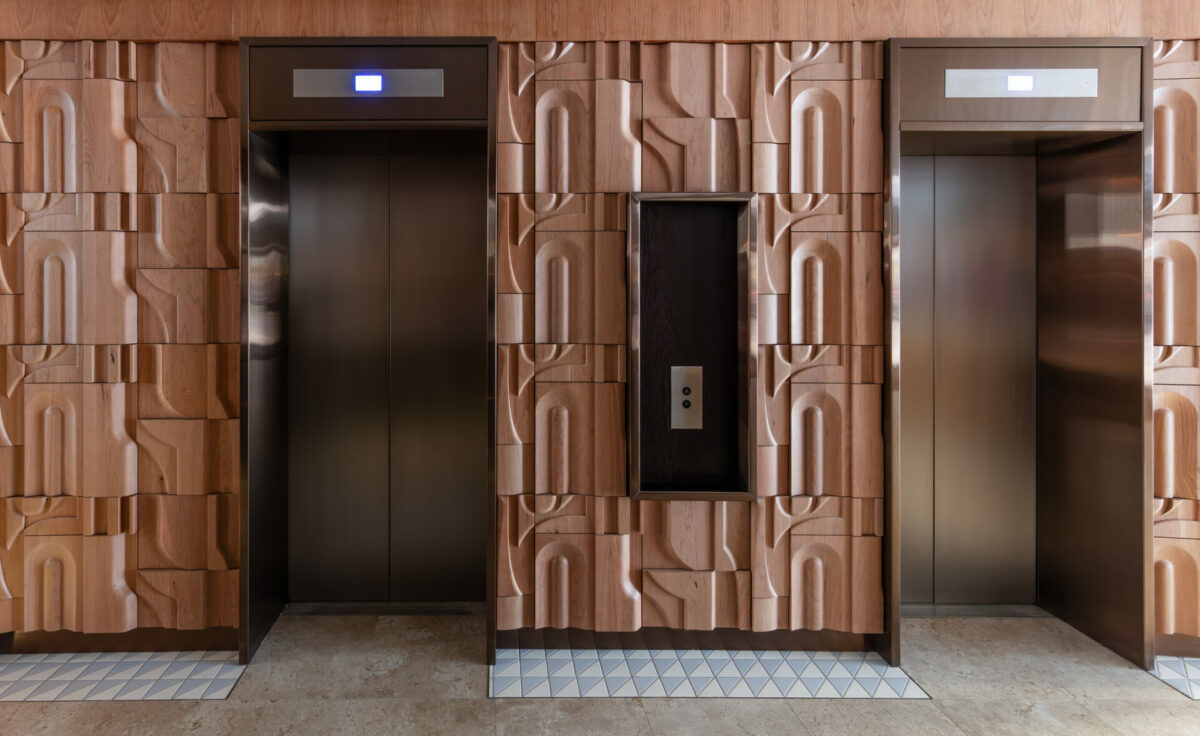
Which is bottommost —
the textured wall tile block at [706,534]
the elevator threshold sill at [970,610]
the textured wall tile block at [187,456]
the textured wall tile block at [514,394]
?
the elevator threshold sill at [970,610]

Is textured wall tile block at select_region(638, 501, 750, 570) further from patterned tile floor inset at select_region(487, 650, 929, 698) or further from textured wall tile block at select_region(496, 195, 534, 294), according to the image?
textured wall tile block at select_region(496, 195, 534, 294)

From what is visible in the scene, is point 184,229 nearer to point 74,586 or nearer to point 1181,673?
point 74,586

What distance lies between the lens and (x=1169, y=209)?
284cm

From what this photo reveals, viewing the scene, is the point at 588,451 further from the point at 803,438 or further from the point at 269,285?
the point at 269,285

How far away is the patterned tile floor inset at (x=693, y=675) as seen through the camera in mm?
2637

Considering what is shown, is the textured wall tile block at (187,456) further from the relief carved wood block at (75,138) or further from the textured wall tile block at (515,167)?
the textured wall tile block at (515,167)

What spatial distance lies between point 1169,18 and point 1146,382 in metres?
1.56

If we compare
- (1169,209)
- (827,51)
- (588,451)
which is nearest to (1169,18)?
(1169,209)

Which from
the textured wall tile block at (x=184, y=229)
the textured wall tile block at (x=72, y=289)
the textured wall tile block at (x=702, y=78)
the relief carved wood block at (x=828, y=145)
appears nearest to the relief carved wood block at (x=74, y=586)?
the textured wall tile block at (x=72, y=289)

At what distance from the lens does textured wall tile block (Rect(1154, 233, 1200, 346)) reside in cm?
Result: 283

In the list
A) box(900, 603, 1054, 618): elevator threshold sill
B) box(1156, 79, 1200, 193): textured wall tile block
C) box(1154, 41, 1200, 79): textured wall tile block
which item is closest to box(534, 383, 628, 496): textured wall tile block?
box(900, 603, 1054, 618): elevator threshold sill

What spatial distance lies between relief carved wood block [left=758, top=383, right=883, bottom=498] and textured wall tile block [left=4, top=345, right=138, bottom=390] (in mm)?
2854

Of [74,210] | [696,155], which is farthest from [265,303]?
[696,155]

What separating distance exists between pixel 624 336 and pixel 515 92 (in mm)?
1155
